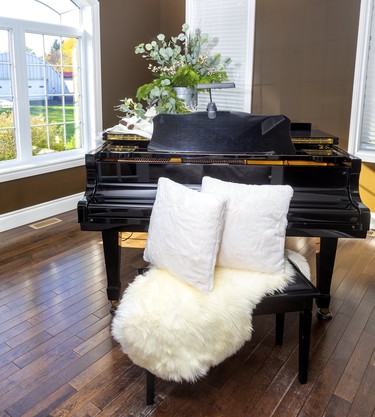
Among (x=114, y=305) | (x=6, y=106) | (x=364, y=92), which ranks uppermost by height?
(x=364, y=92)

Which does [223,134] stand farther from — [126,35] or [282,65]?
[126,35]

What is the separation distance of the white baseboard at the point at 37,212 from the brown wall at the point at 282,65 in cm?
6

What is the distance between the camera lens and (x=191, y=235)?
1980mm

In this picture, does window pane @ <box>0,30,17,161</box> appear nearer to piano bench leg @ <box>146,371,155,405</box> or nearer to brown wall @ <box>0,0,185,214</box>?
brown wall @ <box>0,0,185,214</box>

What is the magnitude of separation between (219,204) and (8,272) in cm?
211

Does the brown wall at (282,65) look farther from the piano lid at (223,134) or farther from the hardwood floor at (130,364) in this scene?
the piano lid at (223,134)

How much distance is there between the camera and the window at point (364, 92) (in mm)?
4203

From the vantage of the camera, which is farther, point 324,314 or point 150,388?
point 324,314

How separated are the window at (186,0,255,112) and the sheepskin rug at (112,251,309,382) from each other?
3.62 m

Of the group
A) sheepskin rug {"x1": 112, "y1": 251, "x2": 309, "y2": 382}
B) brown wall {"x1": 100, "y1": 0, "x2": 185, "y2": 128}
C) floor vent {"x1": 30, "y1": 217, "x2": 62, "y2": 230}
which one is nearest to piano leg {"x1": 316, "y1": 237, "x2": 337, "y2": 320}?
sheepskin rug {"x1": 112, "y1": 251, "x2": 309, "y2": 382}

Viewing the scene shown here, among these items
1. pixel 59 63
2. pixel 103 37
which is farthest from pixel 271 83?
pixel 59 63

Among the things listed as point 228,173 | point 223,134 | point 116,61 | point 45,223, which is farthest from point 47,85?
point 228,173

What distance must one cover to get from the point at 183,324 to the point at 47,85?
3.60 m

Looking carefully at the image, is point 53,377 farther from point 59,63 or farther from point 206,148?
point 59,63
